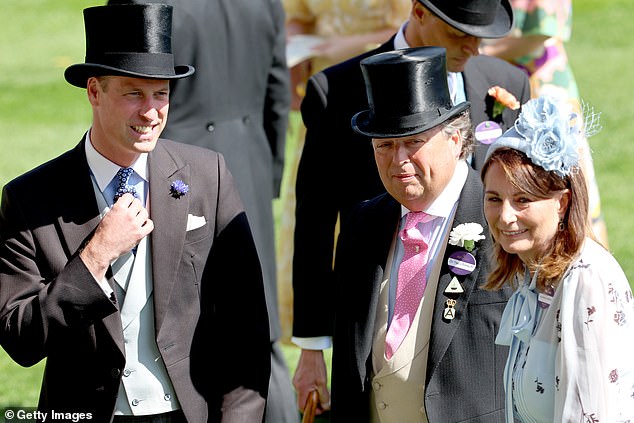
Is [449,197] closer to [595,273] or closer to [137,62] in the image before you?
[595,273]

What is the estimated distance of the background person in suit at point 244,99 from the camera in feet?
20.4

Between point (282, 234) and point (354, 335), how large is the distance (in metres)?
3.30

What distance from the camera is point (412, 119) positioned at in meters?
4.27

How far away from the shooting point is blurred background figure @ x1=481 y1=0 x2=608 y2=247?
708 centimetres

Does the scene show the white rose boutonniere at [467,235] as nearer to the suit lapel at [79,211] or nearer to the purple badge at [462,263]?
the purple badge at [462,263]

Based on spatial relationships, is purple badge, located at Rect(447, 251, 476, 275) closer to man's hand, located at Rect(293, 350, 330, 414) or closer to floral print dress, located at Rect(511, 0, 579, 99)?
man's hand, located at Rect(293, 350, 330, 414)

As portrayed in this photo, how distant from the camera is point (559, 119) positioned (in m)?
3.90

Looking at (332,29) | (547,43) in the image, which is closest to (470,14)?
(332,29)

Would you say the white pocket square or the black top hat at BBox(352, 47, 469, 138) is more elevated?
the black top hat at BBox(352, 47, 469, 138)

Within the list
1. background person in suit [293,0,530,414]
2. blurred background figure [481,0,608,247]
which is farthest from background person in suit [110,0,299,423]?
blurred background figure [481,0,608,247]

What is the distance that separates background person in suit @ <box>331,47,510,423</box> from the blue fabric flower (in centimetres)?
41

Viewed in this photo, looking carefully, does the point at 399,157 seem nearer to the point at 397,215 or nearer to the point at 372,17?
the point at 397,215

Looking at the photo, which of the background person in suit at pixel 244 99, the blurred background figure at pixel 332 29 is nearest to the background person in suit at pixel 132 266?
the background person in suit at pixel 244 99

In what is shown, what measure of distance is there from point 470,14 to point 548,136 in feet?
4.77
